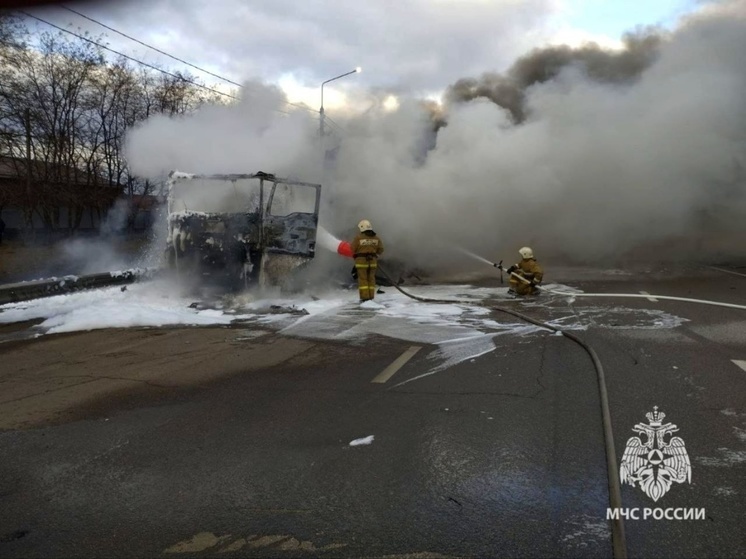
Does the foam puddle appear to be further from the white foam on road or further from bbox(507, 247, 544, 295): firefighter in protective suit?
bbox(507, 247, 544, 295): firefighter in protective suit

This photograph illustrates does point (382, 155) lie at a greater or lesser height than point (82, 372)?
greater

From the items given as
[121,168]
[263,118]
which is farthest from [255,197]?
[121,168]

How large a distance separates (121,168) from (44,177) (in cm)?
523

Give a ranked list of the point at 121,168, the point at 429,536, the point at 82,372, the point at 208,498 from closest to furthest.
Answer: the point at 429,536, the point at 208,498, the point at 82,372, the point at 121,168

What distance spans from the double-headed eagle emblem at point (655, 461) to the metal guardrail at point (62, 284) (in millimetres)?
8777

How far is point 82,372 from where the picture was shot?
18.2 feet

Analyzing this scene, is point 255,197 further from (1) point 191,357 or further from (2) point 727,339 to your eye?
(2) point 727,339

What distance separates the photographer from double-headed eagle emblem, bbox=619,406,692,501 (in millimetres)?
3037

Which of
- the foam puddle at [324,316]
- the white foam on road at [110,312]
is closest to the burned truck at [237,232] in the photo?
the foam puddle at [324,316]

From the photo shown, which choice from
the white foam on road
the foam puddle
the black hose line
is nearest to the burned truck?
the foam puddle

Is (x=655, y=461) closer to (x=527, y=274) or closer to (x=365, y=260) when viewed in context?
(x=365, y=260)

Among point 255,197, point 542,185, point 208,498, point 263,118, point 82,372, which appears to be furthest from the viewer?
point 542,185

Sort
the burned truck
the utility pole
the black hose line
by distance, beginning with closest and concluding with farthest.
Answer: the black hose line < the burned truck < the utility pole

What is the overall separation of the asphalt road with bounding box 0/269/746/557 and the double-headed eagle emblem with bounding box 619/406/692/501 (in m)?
0.06
